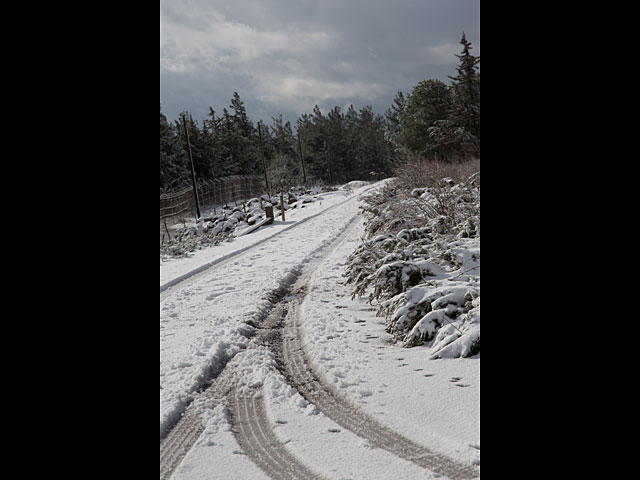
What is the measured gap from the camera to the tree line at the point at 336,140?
885 inches

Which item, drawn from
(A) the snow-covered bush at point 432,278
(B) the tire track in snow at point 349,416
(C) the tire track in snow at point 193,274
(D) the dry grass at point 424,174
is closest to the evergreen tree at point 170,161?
(C) the tire track in snow at point 193,274

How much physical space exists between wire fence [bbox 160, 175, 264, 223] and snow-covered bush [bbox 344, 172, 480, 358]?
1466 cm

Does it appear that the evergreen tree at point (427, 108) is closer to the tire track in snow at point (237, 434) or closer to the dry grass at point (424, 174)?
the dry grass at point (424, 174)

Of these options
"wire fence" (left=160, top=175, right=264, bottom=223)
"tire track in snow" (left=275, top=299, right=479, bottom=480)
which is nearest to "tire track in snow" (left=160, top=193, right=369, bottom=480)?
"tire track in snow" (left=275, top=299, right=479, bottom=480)

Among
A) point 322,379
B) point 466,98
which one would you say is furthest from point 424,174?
point 466,98

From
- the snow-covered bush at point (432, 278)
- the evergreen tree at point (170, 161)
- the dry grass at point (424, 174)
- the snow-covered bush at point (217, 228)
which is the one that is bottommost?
the snow-covered bush at point (217, 228)

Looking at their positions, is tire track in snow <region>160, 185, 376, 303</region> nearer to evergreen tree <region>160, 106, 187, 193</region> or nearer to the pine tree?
the pine tree

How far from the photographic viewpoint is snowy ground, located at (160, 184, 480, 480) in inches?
74.9

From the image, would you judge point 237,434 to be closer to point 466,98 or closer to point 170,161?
point 466,98

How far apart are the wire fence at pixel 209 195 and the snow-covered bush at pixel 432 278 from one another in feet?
48.1
